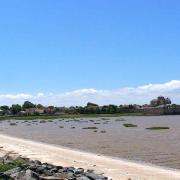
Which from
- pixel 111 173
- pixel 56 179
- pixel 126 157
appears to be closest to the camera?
pixel 56 179

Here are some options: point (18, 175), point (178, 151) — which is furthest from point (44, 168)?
point (178, 151)

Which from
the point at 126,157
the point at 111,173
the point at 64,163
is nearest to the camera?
the point at 111,173

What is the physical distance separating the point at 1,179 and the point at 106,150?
78.4 feet

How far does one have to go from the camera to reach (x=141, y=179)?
21188 mm

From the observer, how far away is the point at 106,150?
41656 millimetres

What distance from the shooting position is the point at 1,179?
60.2ft

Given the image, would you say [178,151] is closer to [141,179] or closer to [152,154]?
[152,154]

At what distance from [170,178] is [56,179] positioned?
255 inches

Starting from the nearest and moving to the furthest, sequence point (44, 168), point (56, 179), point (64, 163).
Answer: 1. point (56, 179)
2. point (44, 168)
3. point (64, 163)

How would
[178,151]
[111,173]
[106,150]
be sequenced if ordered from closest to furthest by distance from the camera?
[111,173]
[178,151]
[106,150]

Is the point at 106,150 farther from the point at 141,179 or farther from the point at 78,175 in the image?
the point at 78,175

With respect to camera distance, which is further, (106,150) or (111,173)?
(106,150)

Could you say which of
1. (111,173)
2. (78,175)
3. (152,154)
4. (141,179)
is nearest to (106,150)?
(152,154)

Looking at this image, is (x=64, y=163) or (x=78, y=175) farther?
(x=64, y=163)
